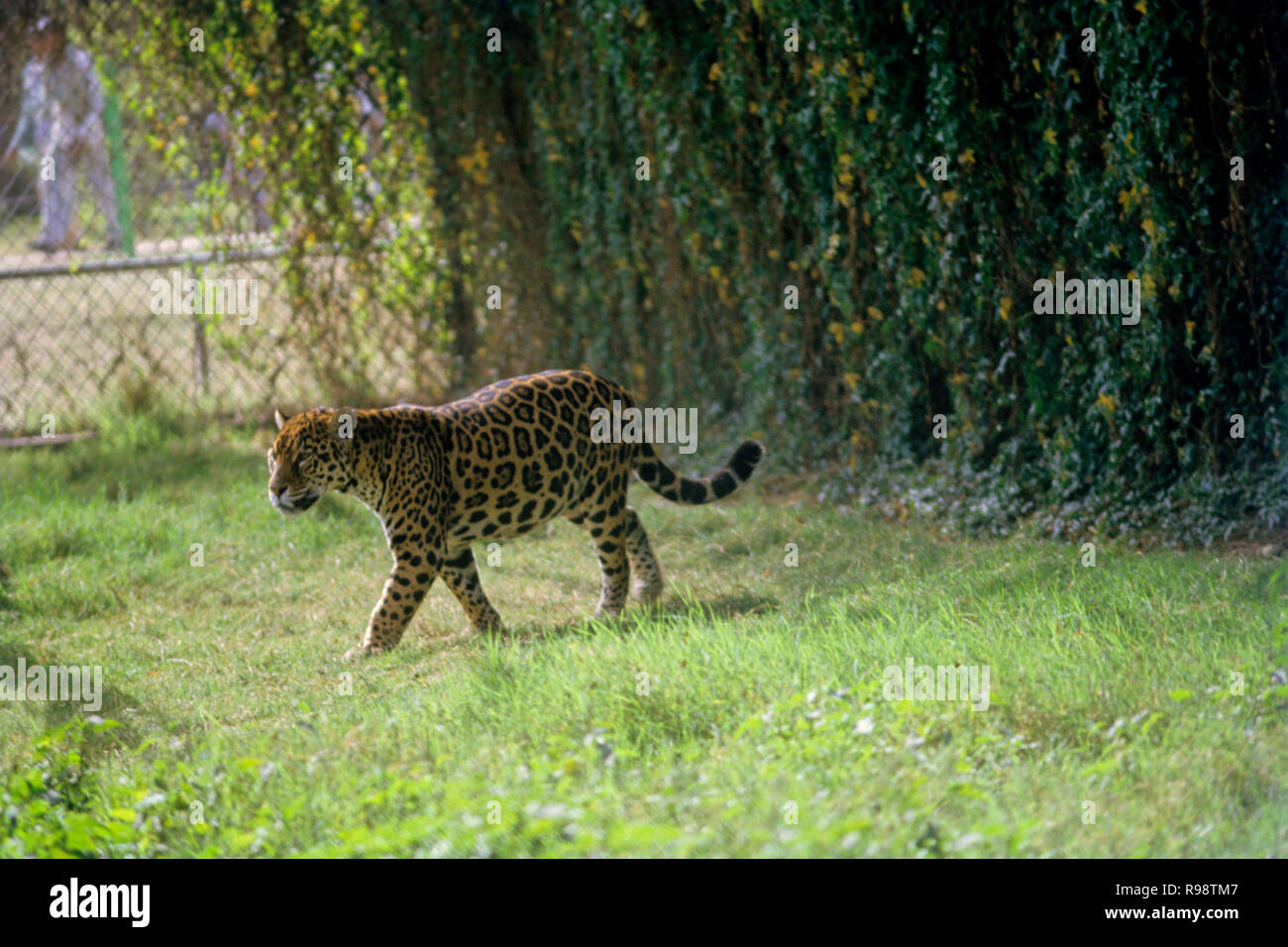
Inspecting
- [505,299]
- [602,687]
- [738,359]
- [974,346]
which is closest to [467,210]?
[505,299]

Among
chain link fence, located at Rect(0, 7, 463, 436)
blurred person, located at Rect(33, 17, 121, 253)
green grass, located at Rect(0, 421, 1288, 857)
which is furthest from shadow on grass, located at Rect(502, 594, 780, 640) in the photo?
blurred person, located at Rect(33, 17, 121, 253)

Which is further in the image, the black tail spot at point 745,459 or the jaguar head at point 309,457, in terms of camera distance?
the black tail spot at point 745,459

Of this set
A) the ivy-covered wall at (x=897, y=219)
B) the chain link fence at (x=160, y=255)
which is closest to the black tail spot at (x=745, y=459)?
the ivy-covered wall at (x=897, y=219)

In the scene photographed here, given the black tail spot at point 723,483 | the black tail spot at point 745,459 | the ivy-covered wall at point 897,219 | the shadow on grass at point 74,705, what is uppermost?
the ivy-covered wall at point 897,219

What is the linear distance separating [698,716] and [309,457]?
7.97 feet

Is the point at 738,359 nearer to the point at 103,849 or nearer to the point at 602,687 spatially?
the point at 602,687

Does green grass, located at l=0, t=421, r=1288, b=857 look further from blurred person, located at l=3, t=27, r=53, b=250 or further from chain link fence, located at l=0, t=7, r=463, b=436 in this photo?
blurred person, located at l=3, t=27, r=53, b=250

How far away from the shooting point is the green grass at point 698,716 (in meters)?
3.85

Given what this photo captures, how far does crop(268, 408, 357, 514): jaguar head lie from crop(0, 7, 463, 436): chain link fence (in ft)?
17.2

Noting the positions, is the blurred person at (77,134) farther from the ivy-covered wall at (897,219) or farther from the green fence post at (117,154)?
the ivy-covered wall at (897,219)

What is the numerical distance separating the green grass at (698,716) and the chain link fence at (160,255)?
13.0ft

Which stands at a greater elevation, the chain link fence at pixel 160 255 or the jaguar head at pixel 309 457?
the chain link fence at pixel 160 255

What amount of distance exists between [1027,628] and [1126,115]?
2.56m

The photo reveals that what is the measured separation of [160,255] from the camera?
37.4ft
